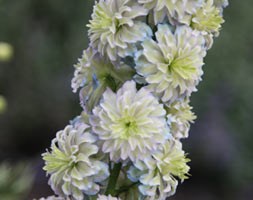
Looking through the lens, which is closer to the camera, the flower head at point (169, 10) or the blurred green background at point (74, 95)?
the flower head at point (169, 10)

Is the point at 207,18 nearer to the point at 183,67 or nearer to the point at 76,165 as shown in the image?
the point at 183,67

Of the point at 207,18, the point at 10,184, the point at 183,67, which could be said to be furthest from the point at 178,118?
the point at 10,184

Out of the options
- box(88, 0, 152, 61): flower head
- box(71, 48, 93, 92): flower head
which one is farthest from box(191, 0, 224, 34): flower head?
box(71, 48, 93, 92): flower head

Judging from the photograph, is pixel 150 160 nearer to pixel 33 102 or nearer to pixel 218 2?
pixel 218 2

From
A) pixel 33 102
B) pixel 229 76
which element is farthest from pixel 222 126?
pixel 33 102

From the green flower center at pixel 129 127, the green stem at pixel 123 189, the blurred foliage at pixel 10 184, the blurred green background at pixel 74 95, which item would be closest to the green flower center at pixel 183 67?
the green flower center at pixel 129 127

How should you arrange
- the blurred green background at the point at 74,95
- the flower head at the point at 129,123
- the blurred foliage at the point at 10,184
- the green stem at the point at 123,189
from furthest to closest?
1. the blurred green background at the point at 74,95
2. the blurred foliage at the point at 10,184
3. the green stem at the point at 123,189
4. the flower head at the point at 129,123

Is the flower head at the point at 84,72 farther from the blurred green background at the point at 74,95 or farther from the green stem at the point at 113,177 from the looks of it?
the blurred green background at the point at 74,95

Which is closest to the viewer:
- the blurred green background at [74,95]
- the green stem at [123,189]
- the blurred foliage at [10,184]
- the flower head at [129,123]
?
the flower head at [129,123]
